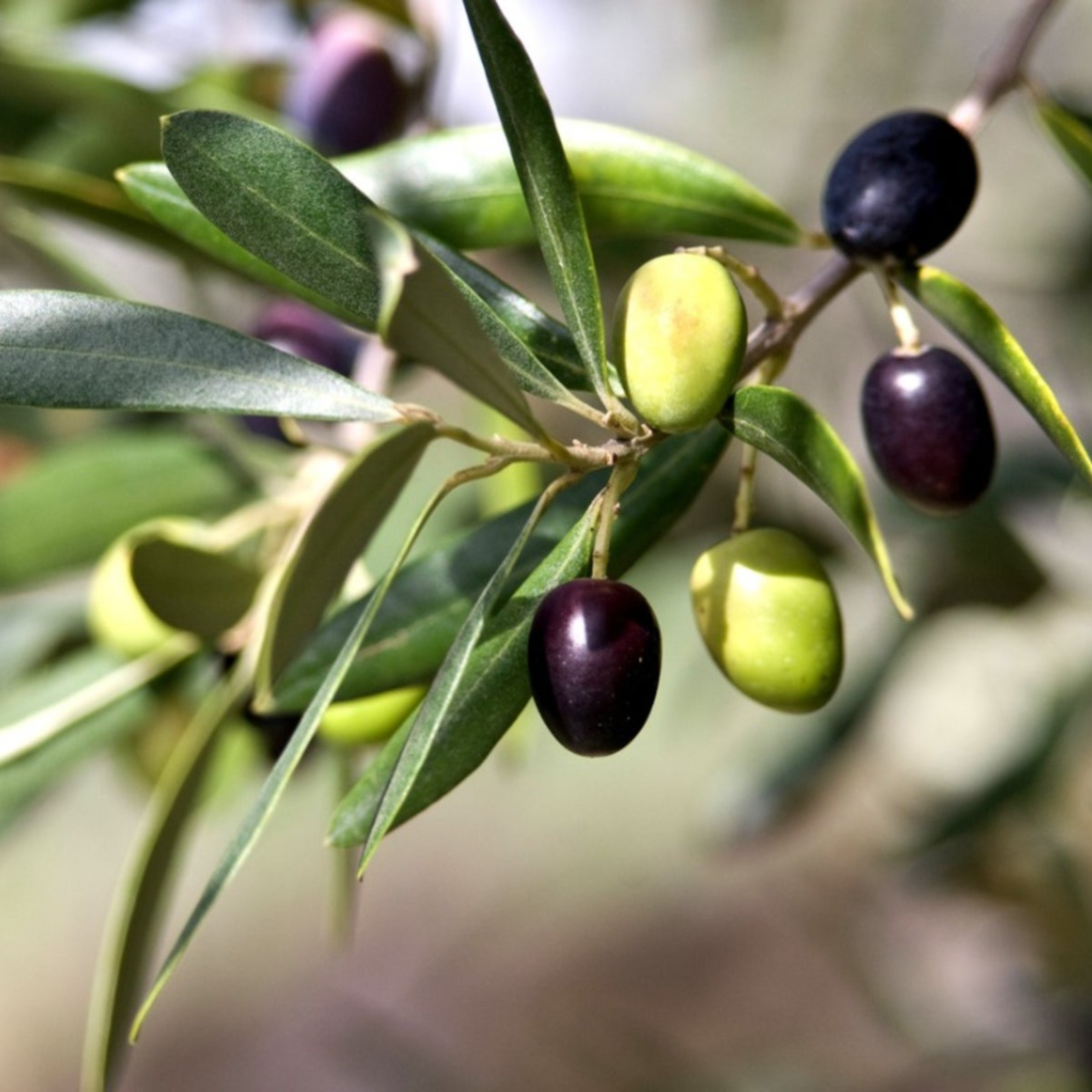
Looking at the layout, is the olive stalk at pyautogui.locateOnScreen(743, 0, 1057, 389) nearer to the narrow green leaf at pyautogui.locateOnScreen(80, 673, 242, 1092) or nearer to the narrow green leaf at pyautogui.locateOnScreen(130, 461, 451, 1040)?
the narrow green leaf at pyautogui.locateOnScreen(130, 461, 451, 1040)

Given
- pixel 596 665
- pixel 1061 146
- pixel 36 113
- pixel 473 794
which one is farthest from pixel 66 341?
pixel 473 794

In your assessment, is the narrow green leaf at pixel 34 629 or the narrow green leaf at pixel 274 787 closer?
the narrow green leaf at pixel 274 787

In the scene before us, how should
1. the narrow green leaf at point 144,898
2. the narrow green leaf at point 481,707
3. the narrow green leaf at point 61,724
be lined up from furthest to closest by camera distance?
the narrow green leaf at point 61,724
the narrow green leaf at point 144,898
the narrow green leaf at point 481,707

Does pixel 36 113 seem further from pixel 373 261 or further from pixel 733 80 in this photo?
pixel 733 80

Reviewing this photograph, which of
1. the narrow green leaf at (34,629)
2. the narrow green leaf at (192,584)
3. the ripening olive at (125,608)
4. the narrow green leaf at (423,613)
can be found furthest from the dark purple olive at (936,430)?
the narrow green leaf at (34,629)

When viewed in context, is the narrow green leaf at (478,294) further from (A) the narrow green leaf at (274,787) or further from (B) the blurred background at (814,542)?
(B) the blurred background at (814,542)

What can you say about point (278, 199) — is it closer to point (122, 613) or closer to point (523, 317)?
point (523, 317)

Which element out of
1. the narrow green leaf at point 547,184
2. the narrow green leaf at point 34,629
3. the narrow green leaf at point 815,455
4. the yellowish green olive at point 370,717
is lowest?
the narrow green leaf at point 34,629

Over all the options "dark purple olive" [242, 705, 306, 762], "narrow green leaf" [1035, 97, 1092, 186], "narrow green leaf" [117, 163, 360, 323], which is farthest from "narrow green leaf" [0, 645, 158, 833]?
"narrow green leaf" [1035, 97, 1092, 186]
